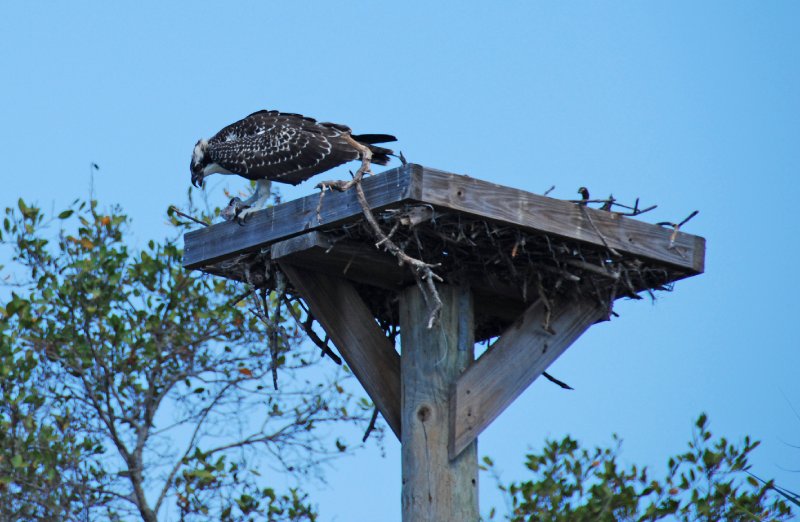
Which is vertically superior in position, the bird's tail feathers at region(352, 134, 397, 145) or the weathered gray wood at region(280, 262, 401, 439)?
the bird's tail feathers at region(352, 134, 397, 145)

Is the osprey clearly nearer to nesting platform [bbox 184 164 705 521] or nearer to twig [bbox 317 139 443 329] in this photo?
nesting platform [bbox 184 164 705 521]

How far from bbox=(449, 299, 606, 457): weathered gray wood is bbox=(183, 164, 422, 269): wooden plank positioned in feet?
2.88

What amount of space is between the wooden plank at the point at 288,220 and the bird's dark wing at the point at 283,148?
113 centimetres

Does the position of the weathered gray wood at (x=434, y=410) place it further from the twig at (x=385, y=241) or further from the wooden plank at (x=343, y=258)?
the twig at (x=385, y=241)

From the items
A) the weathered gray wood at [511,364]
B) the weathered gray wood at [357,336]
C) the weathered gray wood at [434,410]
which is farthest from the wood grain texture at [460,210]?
the weathered gray wood at [434,410]

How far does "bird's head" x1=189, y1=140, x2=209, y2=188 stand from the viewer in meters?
8.12

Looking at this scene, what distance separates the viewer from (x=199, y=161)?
26.9 ft

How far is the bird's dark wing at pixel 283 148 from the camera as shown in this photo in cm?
705

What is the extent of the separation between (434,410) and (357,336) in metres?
0.54

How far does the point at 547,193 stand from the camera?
5.52m

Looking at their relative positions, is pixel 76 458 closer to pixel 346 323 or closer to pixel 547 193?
pixel 346 323

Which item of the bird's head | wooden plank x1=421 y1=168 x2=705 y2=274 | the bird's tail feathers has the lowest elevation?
wooden plank x1=421 y1=168 x2=705 y2=274

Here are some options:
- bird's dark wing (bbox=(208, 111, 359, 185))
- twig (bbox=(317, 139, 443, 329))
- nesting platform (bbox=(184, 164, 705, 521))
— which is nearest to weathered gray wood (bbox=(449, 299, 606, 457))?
nesting platform (bbox=(184, 164, 705, 521))

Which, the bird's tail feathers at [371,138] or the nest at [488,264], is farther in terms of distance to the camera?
the bird's tail feathers at [371,138]
